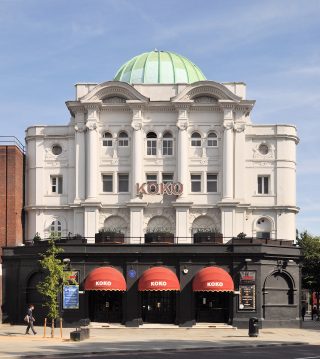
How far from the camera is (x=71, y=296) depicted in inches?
2579

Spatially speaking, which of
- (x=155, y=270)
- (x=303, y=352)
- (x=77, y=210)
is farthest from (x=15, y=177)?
(x=303, y=352)

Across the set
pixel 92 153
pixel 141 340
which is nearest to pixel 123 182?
pixel 92 153

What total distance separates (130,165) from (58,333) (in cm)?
2227

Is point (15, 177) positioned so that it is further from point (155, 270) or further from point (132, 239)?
point (155, 270)

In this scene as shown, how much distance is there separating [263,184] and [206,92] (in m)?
10.1

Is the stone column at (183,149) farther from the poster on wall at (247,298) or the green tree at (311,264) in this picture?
the green tree at (311,264)

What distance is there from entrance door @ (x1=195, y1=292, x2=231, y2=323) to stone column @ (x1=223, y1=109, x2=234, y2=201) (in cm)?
1225

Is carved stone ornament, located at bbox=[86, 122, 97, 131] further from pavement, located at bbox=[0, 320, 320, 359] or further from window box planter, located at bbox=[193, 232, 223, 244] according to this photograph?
pavement, located at bbox=[0, 320, 320, 359]

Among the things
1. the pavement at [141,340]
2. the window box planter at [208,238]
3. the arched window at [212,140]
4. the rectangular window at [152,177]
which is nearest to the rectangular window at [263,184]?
the arched window at [212,140]

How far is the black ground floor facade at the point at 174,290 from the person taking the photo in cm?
7025

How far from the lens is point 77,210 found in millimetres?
81250

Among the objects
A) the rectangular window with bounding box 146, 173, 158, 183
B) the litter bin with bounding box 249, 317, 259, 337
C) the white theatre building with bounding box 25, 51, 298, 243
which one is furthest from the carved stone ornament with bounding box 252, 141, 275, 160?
the litter bin with bounding box 249, 317, 259, 337

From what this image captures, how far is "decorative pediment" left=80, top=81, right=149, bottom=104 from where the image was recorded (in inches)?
3194

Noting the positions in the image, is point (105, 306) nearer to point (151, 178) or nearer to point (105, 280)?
point (105, 280)
